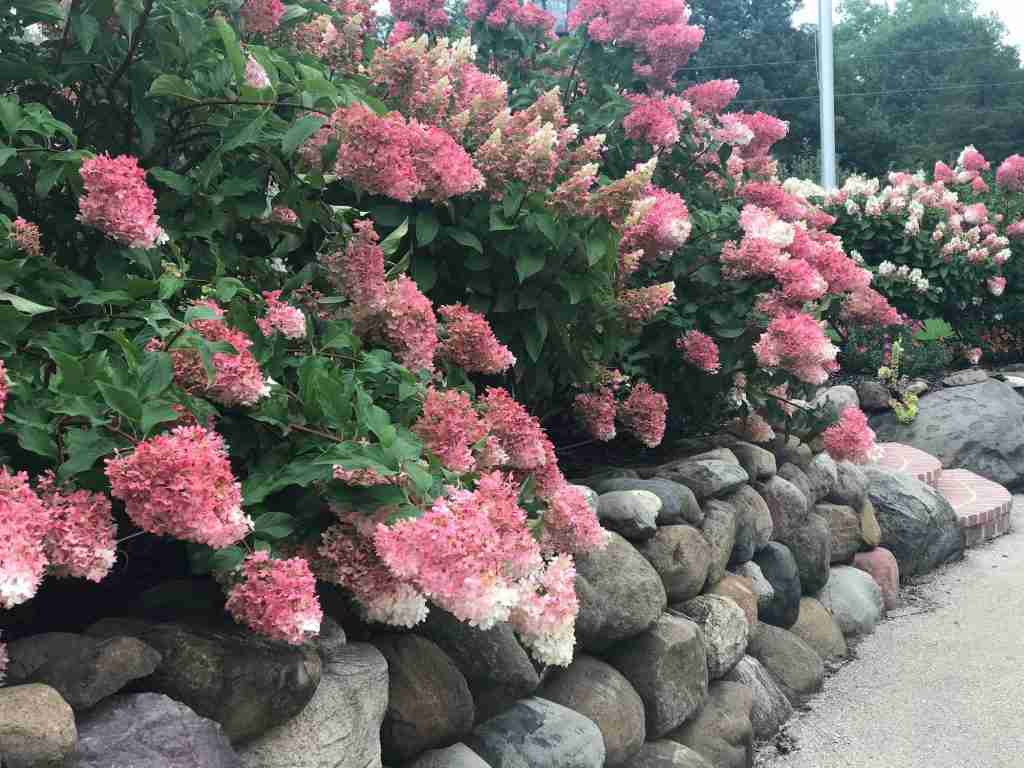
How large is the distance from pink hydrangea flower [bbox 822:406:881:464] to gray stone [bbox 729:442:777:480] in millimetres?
289

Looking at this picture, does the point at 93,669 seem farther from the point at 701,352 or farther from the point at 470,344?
the point at 701,352

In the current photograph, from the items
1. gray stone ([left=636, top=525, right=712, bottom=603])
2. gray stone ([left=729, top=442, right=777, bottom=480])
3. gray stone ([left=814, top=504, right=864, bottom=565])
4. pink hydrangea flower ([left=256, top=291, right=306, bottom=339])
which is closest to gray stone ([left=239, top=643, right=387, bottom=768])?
pink hydrangea flower ([left=256, top=291, right=306, bottom=339])

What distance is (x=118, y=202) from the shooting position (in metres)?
1.84

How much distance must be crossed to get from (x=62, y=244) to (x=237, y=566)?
1046mm

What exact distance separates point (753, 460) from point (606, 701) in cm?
172

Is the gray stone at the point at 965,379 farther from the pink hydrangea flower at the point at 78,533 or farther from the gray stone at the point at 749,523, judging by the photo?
the pink hydrangea flower at the point at 78,533

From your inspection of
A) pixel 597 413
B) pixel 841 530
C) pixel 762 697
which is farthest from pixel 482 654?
pixel 841 530

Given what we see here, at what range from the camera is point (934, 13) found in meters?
50.7

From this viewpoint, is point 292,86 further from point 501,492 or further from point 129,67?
point 501,492

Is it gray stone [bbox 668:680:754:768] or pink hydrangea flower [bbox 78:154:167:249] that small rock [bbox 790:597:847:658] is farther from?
pink hydrangea flower [bbox 78:154:167:249]

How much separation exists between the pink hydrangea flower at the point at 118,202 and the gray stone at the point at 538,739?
4.32 feet

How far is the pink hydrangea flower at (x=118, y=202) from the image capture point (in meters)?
1.83

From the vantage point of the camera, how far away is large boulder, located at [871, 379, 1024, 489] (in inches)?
281

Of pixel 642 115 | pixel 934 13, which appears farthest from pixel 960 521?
pixel 934 13
